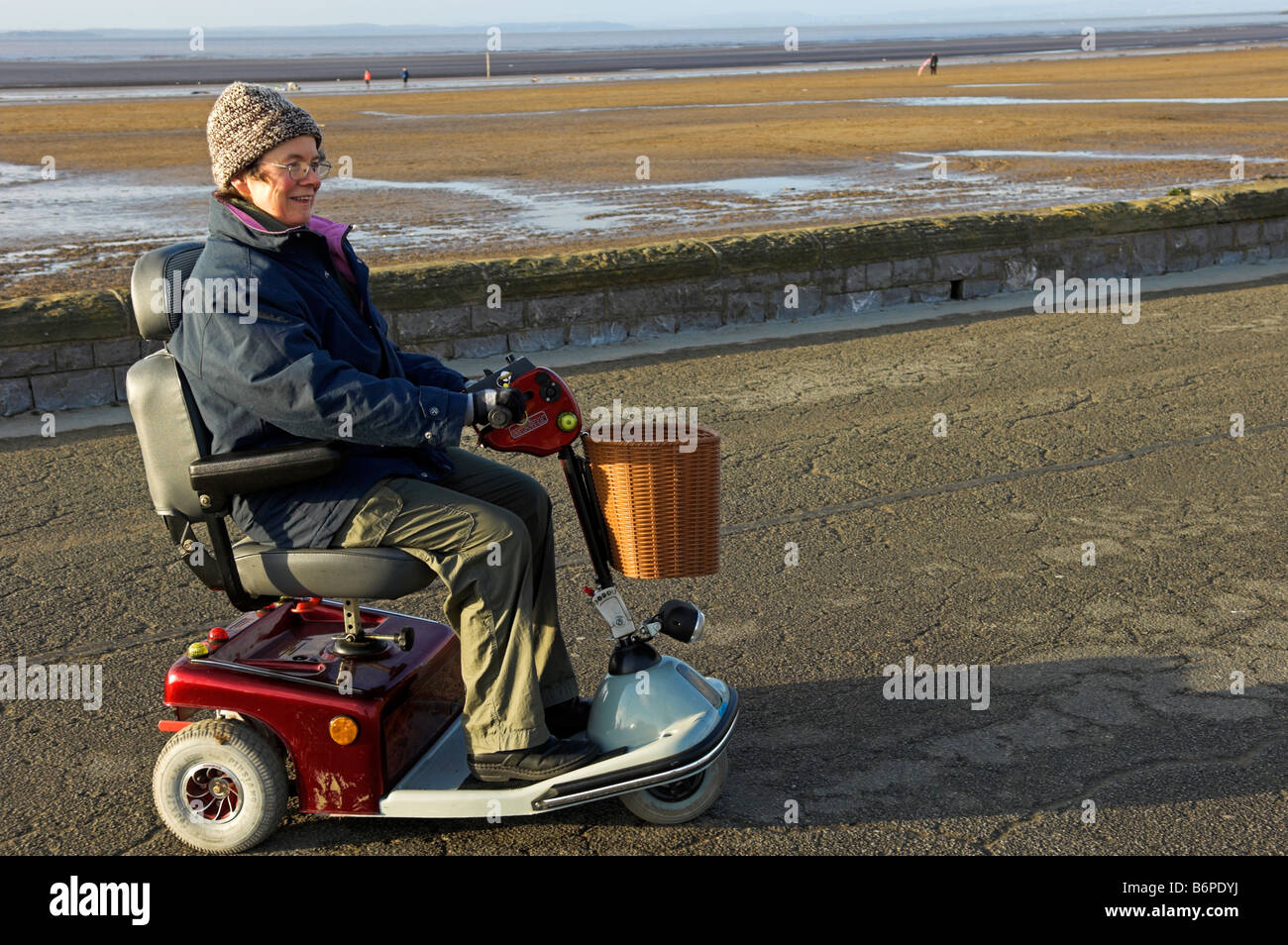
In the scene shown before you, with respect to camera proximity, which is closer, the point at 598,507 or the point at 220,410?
the point at 220,410

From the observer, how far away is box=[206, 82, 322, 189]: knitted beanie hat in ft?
10.3

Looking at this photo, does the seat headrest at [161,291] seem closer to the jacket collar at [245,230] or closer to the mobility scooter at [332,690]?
the mobility scooter at [332,690]

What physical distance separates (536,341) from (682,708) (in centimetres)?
577

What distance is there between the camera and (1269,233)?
11969 mm

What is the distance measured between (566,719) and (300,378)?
3.87 feet

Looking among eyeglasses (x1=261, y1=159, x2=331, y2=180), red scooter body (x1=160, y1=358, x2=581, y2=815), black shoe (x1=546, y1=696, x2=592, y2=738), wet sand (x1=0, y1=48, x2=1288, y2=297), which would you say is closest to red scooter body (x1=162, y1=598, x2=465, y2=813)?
red scooter body (x1=160, y1=358, x2=581, y2=815)

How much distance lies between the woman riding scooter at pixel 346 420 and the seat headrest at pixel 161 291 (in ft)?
0.49

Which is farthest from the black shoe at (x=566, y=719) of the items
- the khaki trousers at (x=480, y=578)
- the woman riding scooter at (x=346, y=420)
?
the khaki trousers at (x=480, y=578)

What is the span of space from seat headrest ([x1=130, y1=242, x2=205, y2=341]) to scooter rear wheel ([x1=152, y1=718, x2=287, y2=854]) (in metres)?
1.01

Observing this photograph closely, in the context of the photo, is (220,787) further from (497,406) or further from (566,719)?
(497,406)

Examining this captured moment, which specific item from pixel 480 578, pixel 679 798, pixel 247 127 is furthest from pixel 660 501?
pixel 247 127

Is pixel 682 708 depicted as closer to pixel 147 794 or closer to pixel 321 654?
pixel 321 654
